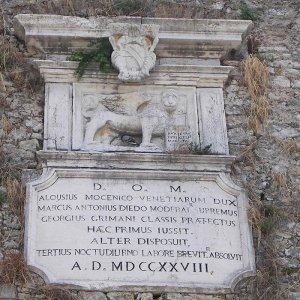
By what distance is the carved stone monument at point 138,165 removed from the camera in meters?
7.60

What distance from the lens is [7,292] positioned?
7410 mm

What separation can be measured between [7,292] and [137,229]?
1164mm

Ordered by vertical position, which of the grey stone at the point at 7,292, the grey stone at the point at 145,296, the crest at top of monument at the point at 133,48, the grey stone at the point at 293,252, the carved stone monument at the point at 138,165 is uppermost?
the crest at top of monument at the point at 133,48

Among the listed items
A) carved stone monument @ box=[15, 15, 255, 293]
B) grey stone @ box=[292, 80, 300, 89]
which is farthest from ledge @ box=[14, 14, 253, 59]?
grey stone @ box=[292, 80, 300, 89]

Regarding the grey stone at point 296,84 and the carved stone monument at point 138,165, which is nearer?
the carved stone monument at point 138,165

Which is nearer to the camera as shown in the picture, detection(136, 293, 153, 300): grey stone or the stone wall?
detection(136, 293, 153, 300): grey stone

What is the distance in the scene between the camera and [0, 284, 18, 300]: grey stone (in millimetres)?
7391

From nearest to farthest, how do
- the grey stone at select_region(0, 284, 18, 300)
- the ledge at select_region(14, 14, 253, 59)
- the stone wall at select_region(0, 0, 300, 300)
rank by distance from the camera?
the grey stone at select_region(0, 284, 18, 300)
the stone wall at select_region(0, 0, 300, 300)
the ledge at select_region(14, 14, 253, 59)

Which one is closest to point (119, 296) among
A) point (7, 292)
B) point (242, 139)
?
point (7, 292)

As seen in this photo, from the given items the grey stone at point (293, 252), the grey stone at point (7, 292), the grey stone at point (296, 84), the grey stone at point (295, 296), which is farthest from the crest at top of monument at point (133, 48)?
the grey stone at point (295, 296)

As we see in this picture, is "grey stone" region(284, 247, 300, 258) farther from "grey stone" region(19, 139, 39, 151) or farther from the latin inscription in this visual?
"grey stone" region(19, 139, 39, 151)

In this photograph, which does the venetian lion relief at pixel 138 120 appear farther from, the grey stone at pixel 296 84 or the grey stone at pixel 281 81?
the grey stone at pixel 296 84

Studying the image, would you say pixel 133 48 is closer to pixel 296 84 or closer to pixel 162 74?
pixel 162 74

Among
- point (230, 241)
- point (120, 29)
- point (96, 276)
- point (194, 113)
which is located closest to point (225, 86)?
point (194, 113)
